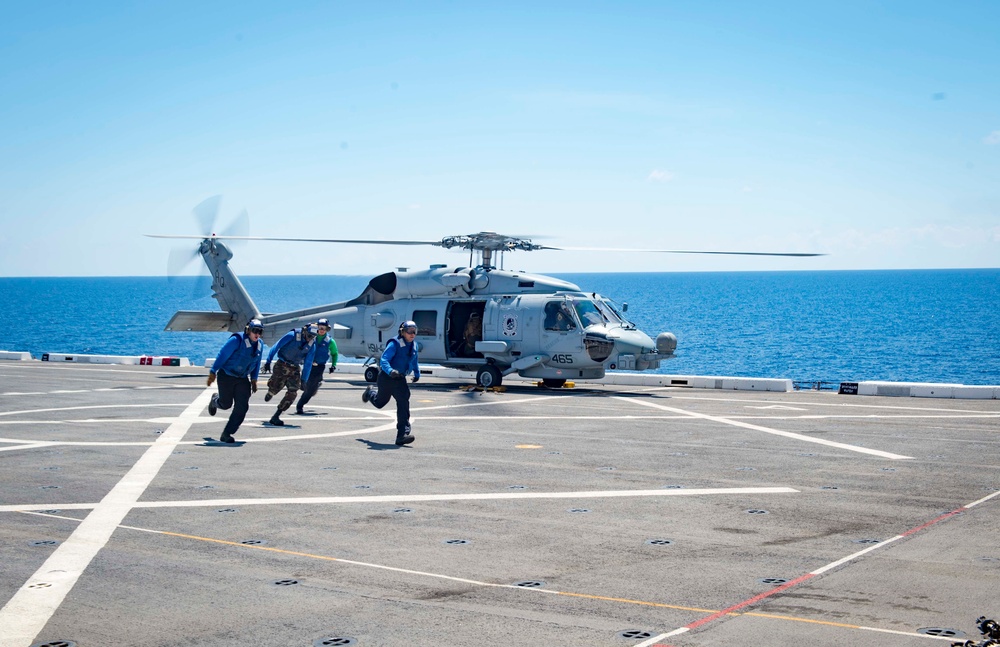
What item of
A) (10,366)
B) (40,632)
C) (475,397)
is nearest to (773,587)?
(40,632)

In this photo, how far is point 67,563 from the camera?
8203mm

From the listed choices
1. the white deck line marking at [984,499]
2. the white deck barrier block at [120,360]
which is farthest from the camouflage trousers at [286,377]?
the white deck barrier block at [120,360]

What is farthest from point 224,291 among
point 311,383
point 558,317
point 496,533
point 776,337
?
point 776,337

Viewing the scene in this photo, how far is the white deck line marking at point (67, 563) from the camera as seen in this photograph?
662cm

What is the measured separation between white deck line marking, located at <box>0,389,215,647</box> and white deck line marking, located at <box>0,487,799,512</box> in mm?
485

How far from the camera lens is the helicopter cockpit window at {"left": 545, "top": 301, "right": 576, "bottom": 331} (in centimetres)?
2595

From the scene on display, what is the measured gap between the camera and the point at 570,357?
25.9 meters

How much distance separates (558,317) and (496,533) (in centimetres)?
1679

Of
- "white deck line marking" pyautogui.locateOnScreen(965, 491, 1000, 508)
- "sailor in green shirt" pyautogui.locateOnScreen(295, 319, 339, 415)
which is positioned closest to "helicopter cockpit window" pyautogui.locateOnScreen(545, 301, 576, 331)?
"sailor in green shirt" pyautogui.locateOnScreen(295, 319, 339, 415)

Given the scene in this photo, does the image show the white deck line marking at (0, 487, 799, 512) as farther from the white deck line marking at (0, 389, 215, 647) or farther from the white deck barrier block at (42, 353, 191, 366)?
the white deck barrier block at (42, 353, 191, 366)

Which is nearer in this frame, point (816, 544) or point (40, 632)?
point (40, 632)

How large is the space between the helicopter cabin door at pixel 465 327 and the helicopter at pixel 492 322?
0.03 metres

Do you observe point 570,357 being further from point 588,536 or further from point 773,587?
point 773,587

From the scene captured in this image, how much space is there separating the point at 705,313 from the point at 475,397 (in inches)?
4517
